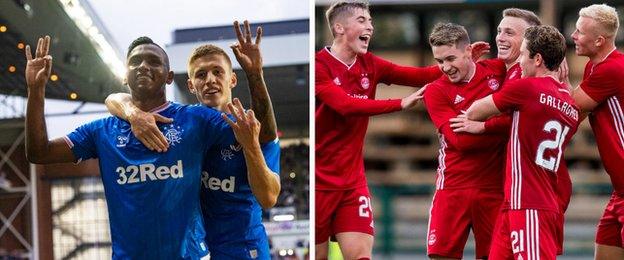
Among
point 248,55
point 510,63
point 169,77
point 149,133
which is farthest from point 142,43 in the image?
point 510,63

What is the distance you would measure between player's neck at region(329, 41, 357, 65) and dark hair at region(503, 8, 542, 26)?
22.9 inches

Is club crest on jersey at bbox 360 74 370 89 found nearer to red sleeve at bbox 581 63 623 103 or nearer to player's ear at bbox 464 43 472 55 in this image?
player's ear at bbox 464 43 472 55

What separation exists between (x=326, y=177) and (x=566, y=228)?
2.88 feet

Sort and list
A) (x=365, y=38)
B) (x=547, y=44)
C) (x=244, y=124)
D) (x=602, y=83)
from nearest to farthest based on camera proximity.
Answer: (x=244, y=124), (x=547, y=44), (x=602, y=83), (x=365, y=38)

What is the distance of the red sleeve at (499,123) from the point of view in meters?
3.41

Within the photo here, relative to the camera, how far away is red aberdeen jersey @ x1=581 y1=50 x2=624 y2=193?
3.40 meters

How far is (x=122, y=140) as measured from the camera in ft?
11.3

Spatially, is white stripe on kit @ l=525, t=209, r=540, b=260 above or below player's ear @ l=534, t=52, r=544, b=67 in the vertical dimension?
below

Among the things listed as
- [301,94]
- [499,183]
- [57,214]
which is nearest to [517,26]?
[499,183]

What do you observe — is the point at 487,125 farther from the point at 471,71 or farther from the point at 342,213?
the point at 342,213

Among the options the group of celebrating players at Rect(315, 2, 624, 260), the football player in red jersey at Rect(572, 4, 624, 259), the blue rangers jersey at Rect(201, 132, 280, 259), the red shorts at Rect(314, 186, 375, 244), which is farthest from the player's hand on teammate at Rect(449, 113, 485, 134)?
the blue rangers jersey at Rect(201, 132, 280, 259)

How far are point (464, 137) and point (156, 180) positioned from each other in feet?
3.45

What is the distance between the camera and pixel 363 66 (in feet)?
12.3

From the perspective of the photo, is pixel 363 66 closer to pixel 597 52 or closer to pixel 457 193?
pixel 457 193
